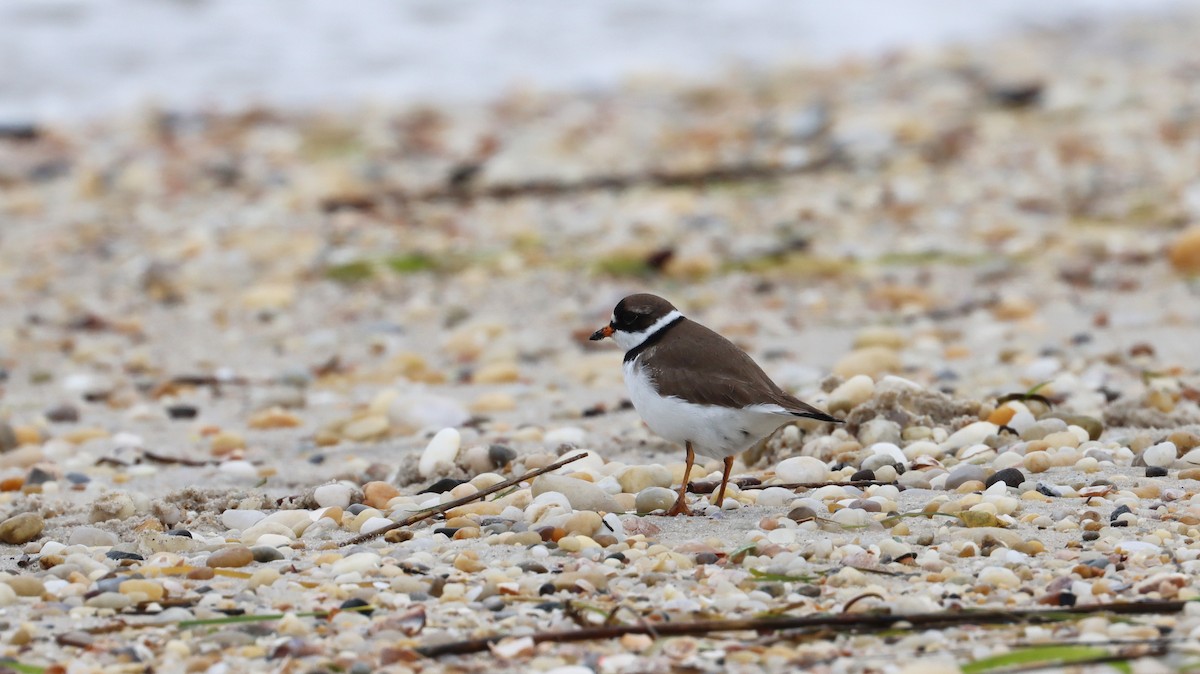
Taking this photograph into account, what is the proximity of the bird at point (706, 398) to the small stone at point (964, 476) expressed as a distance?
0.43 m

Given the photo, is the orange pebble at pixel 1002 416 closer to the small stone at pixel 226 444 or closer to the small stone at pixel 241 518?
the small stone at pixel 241 518

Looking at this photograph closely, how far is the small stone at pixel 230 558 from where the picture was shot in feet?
12.7

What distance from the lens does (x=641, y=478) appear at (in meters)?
4.73

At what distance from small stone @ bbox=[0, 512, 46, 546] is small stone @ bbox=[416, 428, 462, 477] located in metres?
1.28

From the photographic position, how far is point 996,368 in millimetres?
6809

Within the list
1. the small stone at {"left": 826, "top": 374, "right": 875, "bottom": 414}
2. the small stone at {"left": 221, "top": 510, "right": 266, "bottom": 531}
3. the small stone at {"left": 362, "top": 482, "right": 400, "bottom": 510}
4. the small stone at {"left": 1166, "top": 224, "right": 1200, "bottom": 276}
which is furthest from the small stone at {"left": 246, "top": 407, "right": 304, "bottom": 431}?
the small stone at {"left": 1166, "top": 224, "right": 1200, "bottom": 276}

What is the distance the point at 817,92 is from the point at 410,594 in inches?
451

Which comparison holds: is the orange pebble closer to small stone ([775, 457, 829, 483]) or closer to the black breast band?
small stone ([775, 457, 829, 483])

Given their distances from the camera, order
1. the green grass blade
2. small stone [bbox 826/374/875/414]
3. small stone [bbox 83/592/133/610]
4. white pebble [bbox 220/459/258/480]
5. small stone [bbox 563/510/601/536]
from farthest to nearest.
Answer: white pebble [bbox 220/459/258/480], small stone [bbox 826/374/875/414], small stone [bbox 563/510/601/536], small stone [bbox 83/592/133/610], the green grass blade

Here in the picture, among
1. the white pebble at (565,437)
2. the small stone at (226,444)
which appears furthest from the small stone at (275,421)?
the white pebble at (565,437)

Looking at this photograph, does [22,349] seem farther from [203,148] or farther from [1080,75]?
[1080,75]

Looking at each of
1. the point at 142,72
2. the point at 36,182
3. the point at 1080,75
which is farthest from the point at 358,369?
the point at 142,72

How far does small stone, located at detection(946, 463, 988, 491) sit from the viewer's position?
449 cm

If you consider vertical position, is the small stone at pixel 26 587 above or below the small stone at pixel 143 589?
below
